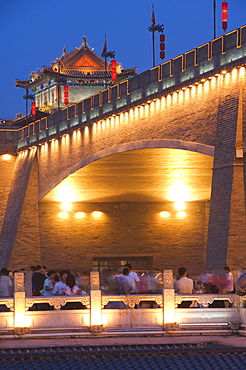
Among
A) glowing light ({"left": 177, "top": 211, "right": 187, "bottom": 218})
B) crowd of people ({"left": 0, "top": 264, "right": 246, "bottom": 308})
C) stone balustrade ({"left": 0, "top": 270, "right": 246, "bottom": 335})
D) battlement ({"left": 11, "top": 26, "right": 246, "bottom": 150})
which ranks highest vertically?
battlement ({"left": 11, "top": 26, "right": 246, "bottom": 150})

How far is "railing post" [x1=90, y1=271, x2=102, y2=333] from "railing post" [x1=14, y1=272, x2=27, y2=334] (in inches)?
47.8

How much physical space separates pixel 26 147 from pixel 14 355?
2552cm

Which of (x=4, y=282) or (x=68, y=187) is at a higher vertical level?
(x=68, y=187)

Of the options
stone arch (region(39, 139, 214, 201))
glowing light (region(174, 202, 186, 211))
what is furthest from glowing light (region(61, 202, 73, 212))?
glowing light (region(174, 202, 186, 211))

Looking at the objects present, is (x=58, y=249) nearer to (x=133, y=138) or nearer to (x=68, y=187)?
(x=68, y=187)

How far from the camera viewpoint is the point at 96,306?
1608 centimetres

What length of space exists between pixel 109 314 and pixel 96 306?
28 cm

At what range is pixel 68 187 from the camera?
3359 cm

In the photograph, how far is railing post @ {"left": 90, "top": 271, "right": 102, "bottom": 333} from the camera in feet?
52.4

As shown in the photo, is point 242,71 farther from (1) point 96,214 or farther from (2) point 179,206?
(1) point 96,214

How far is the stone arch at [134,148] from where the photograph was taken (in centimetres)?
2303

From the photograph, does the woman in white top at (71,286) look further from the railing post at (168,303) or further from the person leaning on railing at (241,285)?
the person leaning on railing at (241,285)

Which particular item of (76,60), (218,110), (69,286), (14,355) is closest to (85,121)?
(218,110)

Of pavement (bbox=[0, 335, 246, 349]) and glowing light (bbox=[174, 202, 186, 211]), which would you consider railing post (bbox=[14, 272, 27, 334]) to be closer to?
pavement (bbox=[0, 335, 246, 349])
